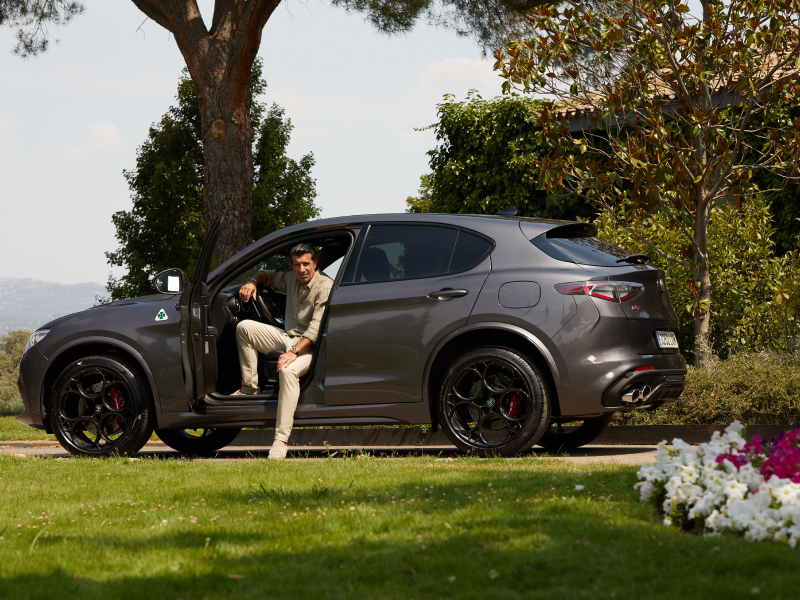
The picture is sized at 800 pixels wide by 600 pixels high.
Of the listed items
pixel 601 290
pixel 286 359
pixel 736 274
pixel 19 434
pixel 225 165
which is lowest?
pixel 19 434

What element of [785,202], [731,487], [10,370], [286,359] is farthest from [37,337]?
[10,370]

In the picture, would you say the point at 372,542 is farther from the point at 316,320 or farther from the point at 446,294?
the point at 316,320

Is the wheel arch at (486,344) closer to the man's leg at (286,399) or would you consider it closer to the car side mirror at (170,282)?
the man's leg at (286,399)

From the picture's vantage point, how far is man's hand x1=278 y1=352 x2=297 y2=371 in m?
6.70

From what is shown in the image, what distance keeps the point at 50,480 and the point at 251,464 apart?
129 centimetres

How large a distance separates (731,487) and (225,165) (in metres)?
9.68

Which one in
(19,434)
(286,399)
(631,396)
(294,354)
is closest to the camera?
(631,396)

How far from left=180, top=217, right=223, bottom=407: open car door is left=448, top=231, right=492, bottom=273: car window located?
1870mm

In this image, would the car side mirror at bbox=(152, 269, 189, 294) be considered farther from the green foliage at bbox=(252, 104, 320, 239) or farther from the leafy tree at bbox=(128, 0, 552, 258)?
the green foliage at bbox=(252, 104, 320, 239)

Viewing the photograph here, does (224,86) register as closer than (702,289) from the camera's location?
No

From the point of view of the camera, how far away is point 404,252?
6.74 m

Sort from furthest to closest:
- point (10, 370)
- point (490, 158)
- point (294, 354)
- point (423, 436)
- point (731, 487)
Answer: point (10, 370) < point (490, 158) < point (423, 436) < point (294, 354) < point (731, 487)

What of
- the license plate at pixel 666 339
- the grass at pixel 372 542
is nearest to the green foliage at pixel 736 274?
the license plate at pixel 666 339

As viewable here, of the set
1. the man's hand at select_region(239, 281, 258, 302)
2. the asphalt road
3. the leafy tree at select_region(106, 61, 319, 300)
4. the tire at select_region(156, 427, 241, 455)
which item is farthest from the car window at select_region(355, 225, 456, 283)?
the leafy tree at select_region(106, 61, 319, 300)
